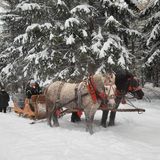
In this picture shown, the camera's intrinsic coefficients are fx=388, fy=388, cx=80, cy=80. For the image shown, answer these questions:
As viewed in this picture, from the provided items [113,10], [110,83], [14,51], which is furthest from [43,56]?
[110,83]

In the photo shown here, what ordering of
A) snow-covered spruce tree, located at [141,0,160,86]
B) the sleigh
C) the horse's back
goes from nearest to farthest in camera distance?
the horse's back
the sleigh
snow-covered spruce tree, located at [141,0,160,86]

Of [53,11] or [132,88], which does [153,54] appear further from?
[132,88]

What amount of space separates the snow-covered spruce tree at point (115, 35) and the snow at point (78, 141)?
18.6 ft

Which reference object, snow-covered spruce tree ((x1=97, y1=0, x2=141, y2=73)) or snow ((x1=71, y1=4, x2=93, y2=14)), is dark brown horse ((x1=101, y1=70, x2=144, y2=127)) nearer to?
snow-covered spruce tree ((x1=97, y1=0, x2=141, y2=73))

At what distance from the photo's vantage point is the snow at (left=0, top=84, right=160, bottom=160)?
811 cm

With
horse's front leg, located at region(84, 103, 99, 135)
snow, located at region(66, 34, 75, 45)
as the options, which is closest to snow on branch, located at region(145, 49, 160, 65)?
snow, located at region(66, 34, 75, 45)

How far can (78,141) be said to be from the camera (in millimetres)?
9547

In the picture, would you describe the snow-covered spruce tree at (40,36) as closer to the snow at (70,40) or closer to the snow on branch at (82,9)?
the snow at (70,40)

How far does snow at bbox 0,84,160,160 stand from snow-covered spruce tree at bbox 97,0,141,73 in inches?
224

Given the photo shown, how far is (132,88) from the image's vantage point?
456 inches

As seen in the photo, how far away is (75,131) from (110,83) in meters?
1.69

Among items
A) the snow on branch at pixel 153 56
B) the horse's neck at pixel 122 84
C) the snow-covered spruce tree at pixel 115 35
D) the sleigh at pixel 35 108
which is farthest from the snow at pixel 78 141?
the snow on branch at pixel 153 56

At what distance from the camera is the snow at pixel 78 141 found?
8.11 metres

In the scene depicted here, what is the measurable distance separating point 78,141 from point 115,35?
1139cm
